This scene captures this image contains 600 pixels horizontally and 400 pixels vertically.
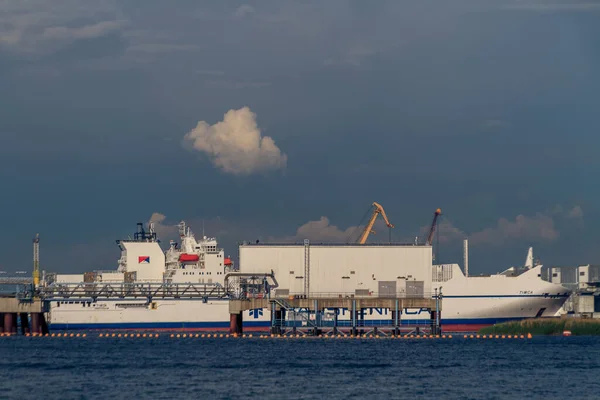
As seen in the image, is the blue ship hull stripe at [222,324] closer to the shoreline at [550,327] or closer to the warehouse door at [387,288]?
the warehouse door at [387,288]

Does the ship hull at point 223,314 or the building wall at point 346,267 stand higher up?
the building wall at point 346,267

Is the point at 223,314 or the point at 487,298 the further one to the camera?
the point at 223,314

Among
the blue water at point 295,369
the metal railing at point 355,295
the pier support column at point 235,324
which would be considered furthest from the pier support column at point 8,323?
the metal railing at point 355,295

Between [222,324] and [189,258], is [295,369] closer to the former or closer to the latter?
[222,324]

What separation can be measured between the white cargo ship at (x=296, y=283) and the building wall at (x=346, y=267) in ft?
0.35

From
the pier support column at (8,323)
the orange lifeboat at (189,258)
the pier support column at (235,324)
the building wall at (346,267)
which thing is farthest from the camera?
the orange lifeboat at (189,258)

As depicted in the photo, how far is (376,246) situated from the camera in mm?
117188

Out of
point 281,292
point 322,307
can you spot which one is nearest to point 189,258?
point 281,292

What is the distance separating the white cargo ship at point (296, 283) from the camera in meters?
115

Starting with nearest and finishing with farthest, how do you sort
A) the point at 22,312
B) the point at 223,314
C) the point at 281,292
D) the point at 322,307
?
1. the point at 22,312
2. the point at 322,307
3. the point at 281,292
4. the point at 223,314

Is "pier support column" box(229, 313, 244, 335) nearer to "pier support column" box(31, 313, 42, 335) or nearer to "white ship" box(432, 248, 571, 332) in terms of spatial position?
"pier support column" box(31, 313, 42, 335)

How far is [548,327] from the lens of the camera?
114750 millimetres

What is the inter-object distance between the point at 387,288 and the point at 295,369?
166 feet

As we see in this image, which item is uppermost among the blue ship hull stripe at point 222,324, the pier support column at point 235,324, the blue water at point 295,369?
the pier support column at point 235,324
